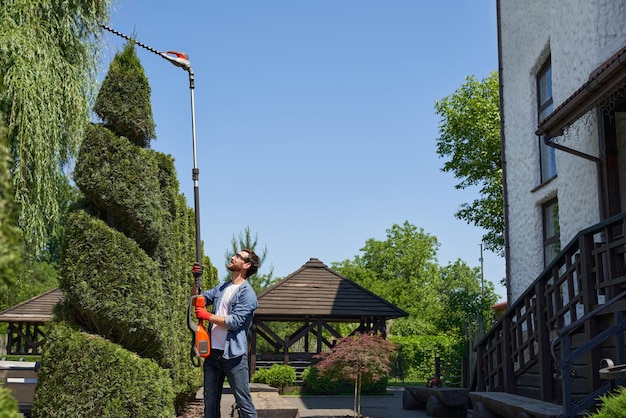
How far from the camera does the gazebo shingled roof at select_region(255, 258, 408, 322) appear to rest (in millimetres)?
23125

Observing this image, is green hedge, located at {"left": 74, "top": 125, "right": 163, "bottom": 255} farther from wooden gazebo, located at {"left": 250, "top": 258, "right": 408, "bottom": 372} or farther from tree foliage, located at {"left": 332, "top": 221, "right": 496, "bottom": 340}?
tree foliage, located at {"left": 332, "top": 221, "right": 496, "bottom": 340}

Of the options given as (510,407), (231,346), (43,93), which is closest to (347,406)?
(510,407)

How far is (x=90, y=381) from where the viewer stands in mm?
8062

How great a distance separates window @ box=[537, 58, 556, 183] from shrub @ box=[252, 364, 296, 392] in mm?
10659

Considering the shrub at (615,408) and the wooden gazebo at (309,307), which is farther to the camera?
the wooden gazebo at (309,307)

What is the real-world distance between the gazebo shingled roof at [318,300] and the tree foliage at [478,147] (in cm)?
944

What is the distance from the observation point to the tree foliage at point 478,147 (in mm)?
30531

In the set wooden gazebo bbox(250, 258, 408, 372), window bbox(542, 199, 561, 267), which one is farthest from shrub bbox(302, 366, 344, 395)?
window bbox(542, 199, 561, 267)

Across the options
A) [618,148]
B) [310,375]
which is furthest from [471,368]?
[310,375]

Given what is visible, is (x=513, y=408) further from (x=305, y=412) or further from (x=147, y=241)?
(x=305, y=412)

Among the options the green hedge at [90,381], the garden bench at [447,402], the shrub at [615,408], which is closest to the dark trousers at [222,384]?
the green hedge at [90,381]

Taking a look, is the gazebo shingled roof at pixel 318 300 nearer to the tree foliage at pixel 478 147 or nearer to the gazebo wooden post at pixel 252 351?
the gazebo wooden post at pixel 252 351

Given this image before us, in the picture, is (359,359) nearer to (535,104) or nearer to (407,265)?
(535,104)

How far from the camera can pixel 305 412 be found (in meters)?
15.6
